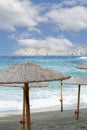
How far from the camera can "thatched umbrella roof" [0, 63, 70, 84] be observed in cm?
629

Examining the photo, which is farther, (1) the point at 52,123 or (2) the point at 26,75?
(1) the point at 52,123

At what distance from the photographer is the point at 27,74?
21.0 feet

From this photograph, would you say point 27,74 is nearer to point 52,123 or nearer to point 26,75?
point 26,75

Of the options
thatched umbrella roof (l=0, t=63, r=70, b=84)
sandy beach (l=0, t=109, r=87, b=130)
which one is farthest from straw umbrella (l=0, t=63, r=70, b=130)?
sandy beach (l=0, t=109, r=87, b=130)

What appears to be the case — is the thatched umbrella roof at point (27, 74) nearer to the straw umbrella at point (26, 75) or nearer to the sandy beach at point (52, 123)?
the straw umbrella at point (26, 75)

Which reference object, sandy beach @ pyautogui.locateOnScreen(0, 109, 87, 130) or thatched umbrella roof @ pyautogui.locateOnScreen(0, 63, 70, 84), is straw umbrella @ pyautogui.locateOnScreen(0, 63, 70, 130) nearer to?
thatched umbrella roof @ pyautogui.locateOnScreen(0, 63, 70, 84)

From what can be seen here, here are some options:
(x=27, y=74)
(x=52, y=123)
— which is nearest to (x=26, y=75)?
(x=27, y=74)

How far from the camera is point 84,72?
40.9 meters

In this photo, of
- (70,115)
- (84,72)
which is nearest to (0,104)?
(70,115)

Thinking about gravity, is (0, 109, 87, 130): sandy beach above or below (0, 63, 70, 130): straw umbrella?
below

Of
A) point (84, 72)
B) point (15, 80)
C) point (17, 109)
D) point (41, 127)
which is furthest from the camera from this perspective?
point (84, 72)

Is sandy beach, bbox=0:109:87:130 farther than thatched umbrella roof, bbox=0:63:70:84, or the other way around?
sandy beach, bbox=0:109:87:130

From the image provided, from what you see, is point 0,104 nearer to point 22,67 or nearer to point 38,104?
point 38,104

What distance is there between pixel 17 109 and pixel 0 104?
1630 mm
